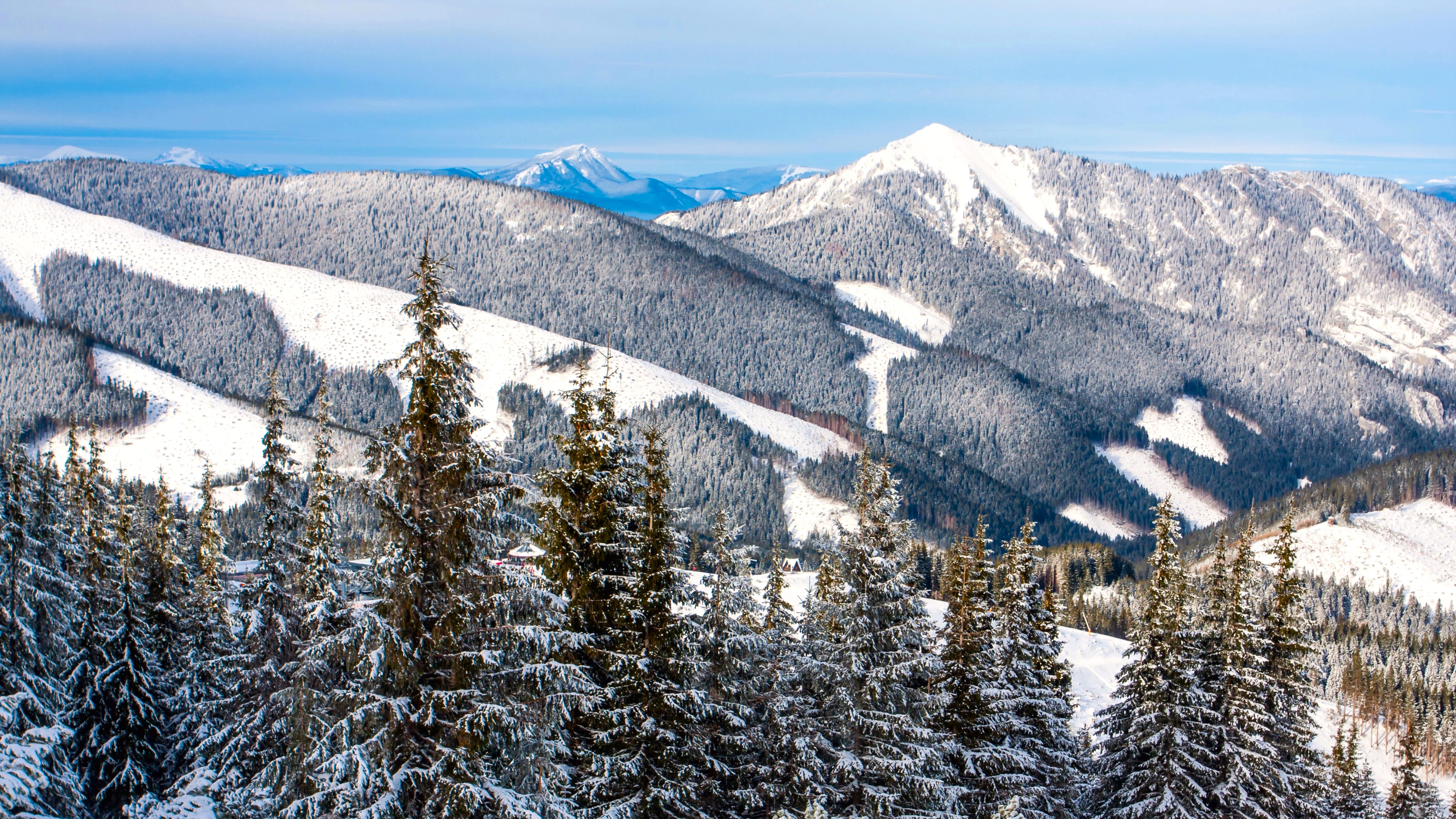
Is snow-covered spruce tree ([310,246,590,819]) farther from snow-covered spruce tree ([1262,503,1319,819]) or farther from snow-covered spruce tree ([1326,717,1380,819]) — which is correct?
snow-covered spruce tree ([1326,717,1380,819])

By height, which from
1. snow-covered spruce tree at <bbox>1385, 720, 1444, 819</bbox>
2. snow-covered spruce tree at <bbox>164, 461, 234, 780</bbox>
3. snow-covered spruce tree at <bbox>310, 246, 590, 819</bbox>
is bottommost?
snow-covered spruce tree at <bbox>1385, 720, 1444, 819</bbox>

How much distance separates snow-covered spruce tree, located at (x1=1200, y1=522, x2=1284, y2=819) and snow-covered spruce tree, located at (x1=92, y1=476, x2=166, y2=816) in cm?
3638

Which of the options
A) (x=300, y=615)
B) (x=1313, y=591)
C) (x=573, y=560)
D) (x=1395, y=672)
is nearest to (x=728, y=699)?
(x=573, y=560)

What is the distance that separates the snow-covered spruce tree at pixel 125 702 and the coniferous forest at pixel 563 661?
0.33 feet

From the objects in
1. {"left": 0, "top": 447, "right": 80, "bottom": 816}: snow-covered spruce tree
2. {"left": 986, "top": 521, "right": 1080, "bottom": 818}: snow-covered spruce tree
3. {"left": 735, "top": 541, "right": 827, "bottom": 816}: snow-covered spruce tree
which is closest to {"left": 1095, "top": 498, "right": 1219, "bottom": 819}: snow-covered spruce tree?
{"left": 986, "top": 521, "right": 1080, "bottom": 818}: snow-covered spruce tree

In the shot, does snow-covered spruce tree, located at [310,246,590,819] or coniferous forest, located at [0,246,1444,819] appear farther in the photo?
coniferous forest, located at [0,246,1444,819]

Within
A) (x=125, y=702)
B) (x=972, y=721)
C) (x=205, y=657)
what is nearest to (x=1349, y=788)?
(x=972, y=721)

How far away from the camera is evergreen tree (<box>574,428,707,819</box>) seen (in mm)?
21453

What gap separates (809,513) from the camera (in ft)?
625

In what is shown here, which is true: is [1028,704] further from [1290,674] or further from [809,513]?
[809,513]

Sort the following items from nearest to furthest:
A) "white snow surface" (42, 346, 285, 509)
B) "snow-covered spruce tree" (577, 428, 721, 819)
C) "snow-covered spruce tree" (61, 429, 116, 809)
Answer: "snow-covered spruce tree" (577, 428, 721, 819)
"snow-covered spruce tree" (61, 429, 116, 809)
"white snow surface" (42, 346, 285, 509)

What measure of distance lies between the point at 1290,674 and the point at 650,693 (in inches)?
1099

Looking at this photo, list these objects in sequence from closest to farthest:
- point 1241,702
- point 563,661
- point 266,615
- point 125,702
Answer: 1. point 563,661
2. point 266,615
3. point 125,702
4. point 1241,702

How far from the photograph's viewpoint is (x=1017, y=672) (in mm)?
32062
